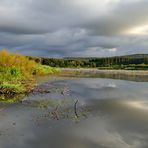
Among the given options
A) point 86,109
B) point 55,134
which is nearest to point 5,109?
point 86,109

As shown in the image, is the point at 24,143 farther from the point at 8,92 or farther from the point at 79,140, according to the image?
the point at 8,92

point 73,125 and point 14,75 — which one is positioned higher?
point 14,75

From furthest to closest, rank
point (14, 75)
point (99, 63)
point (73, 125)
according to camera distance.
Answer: point (99, 63), point (14, 75), point (73, 125)

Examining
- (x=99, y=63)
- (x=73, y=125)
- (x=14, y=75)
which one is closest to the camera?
(x=73, y=125)

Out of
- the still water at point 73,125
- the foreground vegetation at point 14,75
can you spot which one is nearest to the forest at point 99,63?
the foreground vegetation at point 14,75

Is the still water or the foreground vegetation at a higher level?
the foreground vegetation

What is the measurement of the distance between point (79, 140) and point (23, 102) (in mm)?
9080

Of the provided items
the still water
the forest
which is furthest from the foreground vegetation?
the forest

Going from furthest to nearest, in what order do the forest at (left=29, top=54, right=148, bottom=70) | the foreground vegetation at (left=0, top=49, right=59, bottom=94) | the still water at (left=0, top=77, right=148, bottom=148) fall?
the forest at (left=29, top=54, right=148, bottom=70)
the foreground vegetation at (left=0, top=49, right=59, bottom=94)
the still water at (left=0, top=77, right=148, bottom=148)

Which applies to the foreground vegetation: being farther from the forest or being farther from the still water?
the forest

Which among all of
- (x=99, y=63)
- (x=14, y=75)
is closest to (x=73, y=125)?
(x=14, y=75)

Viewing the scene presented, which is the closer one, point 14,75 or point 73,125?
point 73,125

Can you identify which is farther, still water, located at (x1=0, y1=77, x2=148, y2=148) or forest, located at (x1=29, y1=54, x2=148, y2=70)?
forest, located at (x1=29, y1=54, x2=148, y2=70)

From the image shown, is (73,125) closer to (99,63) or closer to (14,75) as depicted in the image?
(14,75)
